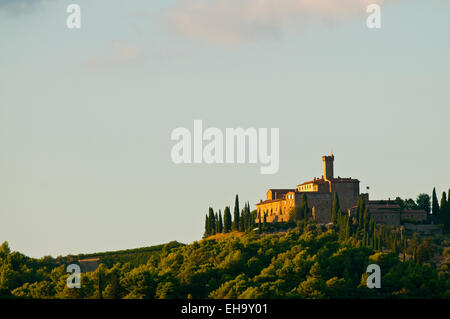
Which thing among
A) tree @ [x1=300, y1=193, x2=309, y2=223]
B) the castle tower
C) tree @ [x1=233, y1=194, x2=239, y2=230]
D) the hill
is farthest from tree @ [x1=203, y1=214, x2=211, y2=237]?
the castle tower

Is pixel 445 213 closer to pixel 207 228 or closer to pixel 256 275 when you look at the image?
pixel 207 228

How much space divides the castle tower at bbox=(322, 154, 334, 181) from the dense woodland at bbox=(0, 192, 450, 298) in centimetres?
788

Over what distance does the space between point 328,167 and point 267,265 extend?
2876cm

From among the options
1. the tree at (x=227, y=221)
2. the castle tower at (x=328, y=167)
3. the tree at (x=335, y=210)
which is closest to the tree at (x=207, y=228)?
the tree at (x=227, y=221)

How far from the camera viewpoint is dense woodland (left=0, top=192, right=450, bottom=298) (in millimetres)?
100938

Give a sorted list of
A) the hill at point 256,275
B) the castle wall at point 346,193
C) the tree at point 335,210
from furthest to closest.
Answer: the castle wall at point 346,193 < the tree at point 335,210 < the hill at point 256,275

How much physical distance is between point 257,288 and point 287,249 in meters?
20.5

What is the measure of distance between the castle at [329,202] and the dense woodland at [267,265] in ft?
5.94

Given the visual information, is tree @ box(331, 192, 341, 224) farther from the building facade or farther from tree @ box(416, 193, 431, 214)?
tree @ box(416, 193, 431, 214)

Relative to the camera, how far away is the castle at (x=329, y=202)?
129125 millimetres

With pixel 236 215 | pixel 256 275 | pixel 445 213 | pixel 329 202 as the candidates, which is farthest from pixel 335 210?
pixel 256 275

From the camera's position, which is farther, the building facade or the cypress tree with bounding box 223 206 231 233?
the cypress tree with bounding box 223 206 231 233

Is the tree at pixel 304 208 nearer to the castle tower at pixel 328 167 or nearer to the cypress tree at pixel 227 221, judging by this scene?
the castle tower at pixel 328 167

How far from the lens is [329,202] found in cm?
13038
